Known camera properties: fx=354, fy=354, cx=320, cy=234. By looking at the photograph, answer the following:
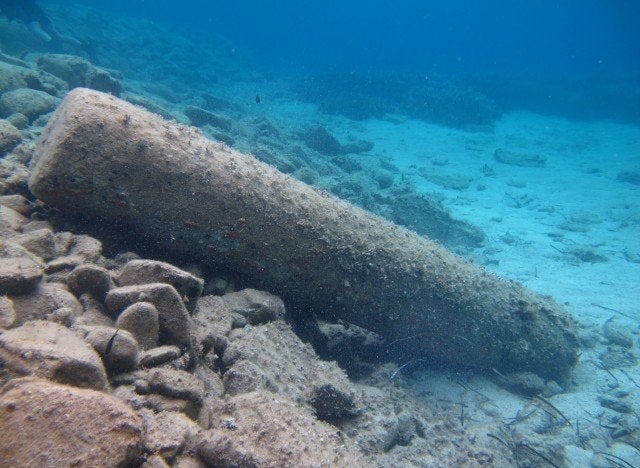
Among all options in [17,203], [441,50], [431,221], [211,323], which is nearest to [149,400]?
[211,323]

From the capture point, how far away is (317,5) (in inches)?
4801

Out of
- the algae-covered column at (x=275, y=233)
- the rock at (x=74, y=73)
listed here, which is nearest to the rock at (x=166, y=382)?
the algae-covered column at (x=275, y=233)

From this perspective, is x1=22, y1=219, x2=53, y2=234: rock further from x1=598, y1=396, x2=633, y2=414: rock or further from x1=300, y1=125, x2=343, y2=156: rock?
x1=300, y1=125, x2=343, y2=156: rock

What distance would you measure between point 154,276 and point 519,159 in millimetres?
20697

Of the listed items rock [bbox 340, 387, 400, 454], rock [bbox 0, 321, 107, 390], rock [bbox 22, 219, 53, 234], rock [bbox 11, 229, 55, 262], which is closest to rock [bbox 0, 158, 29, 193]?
rock [bbox 22, 219, 53, 234]

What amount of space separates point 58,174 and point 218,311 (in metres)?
1.83

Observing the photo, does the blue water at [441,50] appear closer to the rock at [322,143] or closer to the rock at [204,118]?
the rock at [322,143]

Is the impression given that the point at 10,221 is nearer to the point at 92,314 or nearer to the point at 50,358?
the point at 92,314

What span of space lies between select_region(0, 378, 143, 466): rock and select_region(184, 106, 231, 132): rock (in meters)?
12.2

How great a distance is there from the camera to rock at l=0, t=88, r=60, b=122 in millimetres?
7510

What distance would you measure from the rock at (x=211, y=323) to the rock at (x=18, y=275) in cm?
107

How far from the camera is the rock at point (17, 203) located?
10.7 ft

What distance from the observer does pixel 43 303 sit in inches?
83.9

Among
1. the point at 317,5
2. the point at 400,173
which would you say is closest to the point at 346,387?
the point at 400,173
